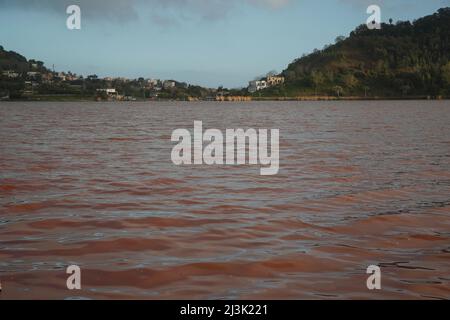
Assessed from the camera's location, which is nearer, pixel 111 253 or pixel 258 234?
pixel 111 253

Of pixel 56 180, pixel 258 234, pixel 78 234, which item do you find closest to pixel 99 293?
pixel 78 234

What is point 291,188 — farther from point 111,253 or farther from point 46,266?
point 46,266

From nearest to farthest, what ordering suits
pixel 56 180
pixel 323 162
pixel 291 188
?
pixel 291 188 < pixel 56 180 < pixel 323 162

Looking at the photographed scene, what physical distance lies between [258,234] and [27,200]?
17.0ft

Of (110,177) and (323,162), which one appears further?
(323,162)

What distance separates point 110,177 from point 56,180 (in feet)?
4.50

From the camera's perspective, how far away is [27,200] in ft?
32.0

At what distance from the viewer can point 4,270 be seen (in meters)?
5.71
